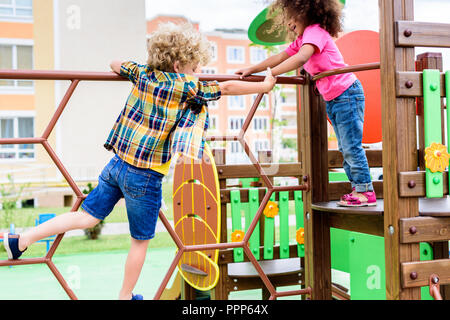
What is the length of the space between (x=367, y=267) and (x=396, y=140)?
53.7 inches

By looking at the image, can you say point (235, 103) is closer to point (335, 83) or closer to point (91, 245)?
point (91, 245)

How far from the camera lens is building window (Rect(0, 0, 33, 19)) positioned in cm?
779

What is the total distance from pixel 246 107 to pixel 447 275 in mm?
11537

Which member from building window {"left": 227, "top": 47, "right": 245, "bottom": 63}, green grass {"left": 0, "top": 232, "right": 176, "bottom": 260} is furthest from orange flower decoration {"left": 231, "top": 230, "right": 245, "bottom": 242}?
building window {"left": 227, "top": 47, "right": 245, "bottom": 63}

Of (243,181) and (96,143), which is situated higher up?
(96,143)

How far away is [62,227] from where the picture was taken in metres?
1.25

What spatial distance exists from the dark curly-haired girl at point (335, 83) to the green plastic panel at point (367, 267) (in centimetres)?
95

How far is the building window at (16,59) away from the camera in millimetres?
7523

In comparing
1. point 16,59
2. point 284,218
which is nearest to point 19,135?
point 16,59

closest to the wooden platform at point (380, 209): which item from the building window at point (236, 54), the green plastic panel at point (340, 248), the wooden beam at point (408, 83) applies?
the wooden beam at point (408, 83)

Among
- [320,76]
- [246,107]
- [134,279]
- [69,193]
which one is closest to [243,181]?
[320,76]

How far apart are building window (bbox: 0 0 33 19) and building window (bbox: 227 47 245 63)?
6.32 meters
